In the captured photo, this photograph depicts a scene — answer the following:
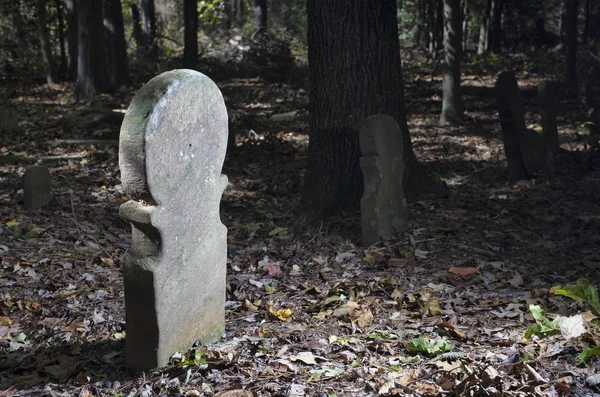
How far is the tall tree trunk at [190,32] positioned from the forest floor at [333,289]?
26.4 ft

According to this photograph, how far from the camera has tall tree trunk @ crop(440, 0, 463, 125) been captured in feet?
43.4

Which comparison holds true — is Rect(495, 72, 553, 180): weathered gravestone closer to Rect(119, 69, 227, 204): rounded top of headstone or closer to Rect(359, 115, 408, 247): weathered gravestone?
Rect(359, 115, 408, 247): weathered gravestone

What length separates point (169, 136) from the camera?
13.5 feet

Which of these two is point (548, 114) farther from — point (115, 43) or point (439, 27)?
point (115, 43)

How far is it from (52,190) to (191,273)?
191 inches

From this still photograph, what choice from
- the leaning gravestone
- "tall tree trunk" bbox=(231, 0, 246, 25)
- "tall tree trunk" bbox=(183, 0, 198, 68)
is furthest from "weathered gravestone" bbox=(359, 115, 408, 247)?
"tall tree trunk" bbox=(231, 0, 246, 25)

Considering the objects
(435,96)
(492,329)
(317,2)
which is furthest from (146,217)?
(435,96)

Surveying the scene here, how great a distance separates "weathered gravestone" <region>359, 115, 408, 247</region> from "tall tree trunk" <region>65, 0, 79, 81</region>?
14.7m

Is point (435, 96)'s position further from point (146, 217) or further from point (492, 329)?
point (146, 217)

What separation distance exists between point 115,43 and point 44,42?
2151 millimetres

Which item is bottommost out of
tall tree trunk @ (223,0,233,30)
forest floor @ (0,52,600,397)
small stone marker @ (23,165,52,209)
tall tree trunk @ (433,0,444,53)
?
forest floor @ (0,52,600,397)

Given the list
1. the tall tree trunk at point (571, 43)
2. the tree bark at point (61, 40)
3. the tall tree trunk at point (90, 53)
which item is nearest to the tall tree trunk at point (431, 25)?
the tall tree trunk at point (571, 43)

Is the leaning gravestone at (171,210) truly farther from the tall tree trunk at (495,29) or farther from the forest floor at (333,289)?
the tall tree trunk at (495,29)

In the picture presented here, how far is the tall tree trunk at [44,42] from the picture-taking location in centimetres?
1936
